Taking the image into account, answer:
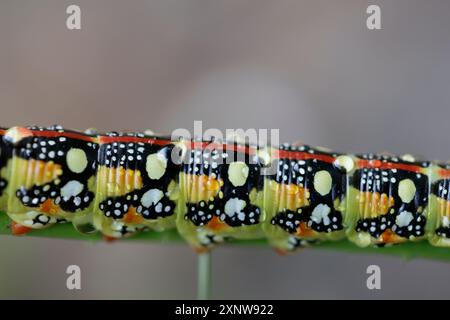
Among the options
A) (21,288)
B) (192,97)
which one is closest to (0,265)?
(21,288)

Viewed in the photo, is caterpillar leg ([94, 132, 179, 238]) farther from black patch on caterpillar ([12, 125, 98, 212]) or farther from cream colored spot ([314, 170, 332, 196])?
cream colored spot ([314, 170, 332, 196])

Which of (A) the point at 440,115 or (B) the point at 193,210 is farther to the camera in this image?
(A) the point at 440,115

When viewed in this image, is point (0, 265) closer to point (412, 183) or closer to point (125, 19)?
point (125, 19)

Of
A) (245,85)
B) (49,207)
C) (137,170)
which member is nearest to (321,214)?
(137,170)

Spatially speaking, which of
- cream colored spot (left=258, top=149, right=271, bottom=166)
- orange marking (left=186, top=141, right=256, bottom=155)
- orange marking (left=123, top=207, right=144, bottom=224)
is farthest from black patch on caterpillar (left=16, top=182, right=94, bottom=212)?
cream colored spot (left=258, top=149, right=271, bottom=166)

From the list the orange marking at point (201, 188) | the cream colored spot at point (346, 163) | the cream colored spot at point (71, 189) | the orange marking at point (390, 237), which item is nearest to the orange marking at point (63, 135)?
the cream colored spot at point (71, 189)

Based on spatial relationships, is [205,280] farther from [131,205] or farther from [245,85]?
[245,85]

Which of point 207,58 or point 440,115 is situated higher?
point 207,58
